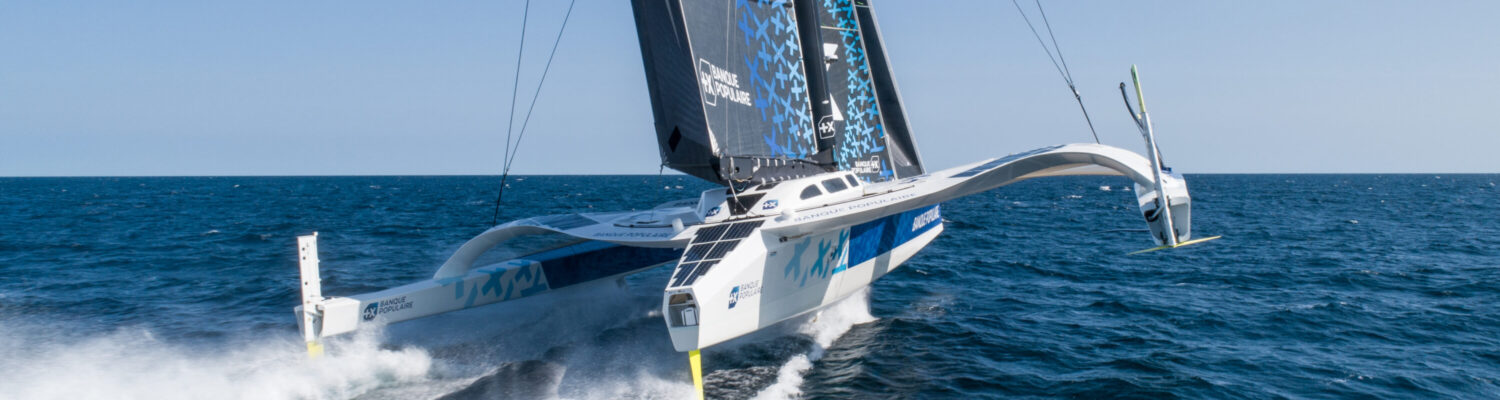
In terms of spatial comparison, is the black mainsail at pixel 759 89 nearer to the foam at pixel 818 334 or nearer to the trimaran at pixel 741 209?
the trimaran at pixel 741 209

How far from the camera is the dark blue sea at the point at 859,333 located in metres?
7.92

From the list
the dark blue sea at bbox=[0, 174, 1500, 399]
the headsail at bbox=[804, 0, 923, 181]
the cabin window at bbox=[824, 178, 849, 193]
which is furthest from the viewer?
the headsail at bbox=[804, 0, 923, 181]

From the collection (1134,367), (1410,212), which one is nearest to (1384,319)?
(1134,367)

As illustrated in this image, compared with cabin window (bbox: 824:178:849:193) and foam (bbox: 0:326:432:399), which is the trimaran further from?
foam (bbox: 0:326:432:399)

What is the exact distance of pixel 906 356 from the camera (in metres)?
9.29

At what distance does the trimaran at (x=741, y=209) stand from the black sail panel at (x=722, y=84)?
0.07 ft

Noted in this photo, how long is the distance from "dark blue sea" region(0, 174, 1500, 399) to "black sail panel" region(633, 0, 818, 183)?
2153 millimetres

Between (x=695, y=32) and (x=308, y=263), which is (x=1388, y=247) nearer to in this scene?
(x=695, y=32)

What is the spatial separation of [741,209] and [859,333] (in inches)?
93.4

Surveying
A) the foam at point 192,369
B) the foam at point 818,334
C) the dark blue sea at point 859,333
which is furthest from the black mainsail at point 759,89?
the foam at point 192,369

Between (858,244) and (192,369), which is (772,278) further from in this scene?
(192,369)

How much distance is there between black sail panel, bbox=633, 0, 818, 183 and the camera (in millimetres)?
9141

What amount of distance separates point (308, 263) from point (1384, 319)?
12.6 metres

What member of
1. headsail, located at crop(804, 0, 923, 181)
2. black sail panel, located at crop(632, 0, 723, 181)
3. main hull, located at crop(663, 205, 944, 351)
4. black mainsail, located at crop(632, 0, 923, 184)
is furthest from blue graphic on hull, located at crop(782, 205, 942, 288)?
headsail, located at crop(804, 0, 923, 181)
